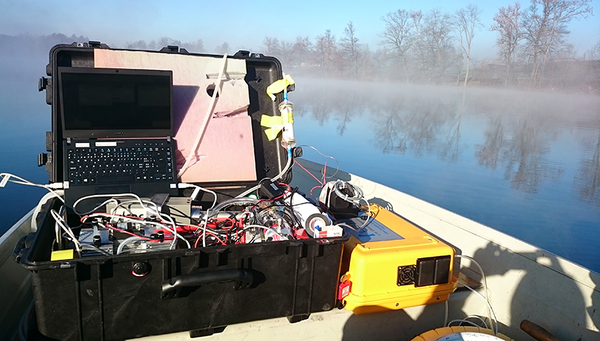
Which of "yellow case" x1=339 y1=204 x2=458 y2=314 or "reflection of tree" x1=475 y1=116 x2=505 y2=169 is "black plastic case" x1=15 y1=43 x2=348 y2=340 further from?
"reflection of tree" x1=475 y1=116 x2=505 y2=169

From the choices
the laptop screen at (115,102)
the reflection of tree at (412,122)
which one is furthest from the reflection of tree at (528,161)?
the laptop screen at (115,102)

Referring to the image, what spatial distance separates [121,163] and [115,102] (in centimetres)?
22

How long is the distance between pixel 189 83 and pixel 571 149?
618 centimetres

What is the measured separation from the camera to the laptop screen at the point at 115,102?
4.33 ft

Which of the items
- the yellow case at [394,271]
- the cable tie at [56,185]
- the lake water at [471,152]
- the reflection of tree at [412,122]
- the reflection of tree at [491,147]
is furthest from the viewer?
the reflection of tree at [412,122]

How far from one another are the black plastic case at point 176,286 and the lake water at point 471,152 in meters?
0.94

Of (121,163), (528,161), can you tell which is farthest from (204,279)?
(528,161)

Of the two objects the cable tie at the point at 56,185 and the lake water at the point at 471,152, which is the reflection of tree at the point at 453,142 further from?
the cable tie at the point at 56,185

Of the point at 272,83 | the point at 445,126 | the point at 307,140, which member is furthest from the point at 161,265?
the point at 445,126

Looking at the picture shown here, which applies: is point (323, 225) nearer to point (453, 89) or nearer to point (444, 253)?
point (444, 253)

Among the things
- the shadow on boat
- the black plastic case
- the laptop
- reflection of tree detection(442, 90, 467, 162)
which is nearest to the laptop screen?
the laptop

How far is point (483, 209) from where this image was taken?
133 inches

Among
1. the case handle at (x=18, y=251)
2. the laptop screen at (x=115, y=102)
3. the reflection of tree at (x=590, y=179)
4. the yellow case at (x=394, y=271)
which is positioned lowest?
the reflection of tree at (x=590, y=179)

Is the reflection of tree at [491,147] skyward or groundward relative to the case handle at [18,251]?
groundward
